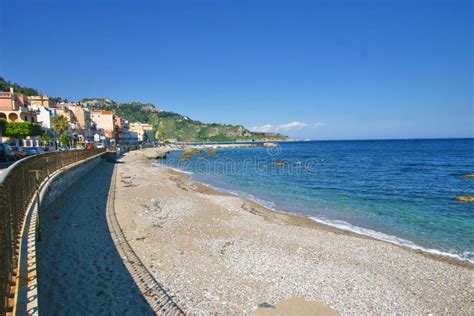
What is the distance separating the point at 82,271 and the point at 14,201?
2696mm

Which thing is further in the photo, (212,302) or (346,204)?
(346,204)

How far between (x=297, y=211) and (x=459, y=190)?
18.3 meters

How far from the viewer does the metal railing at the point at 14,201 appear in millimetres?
4402

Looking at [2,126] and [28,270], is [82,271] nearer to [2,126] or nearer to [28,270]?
[28,270]

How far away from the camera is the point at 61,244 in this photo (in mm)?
9758

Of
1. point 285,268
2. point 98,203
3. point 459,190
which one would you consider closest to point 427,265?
point 285,268

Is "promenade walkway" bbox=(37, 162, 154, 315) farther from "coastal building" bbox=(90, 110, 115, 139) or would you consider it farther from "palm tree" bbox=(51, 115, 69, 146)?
"coastal building" bbox=(90, 110, 115, 139)

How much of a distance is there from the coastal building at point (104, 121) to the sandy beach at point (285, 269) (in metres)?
106

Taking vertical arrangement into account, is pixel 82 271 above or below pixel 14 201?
below

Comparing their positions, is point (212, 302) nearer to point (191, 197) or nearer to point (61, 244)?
point (61, 244)

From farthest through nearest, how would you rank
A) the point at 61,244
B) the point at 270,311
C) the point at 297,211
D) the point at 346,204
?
the point at 346,204 < the point at 297,211 < the point at 61,244 < the point at 270,311

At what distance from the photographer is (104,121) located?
4363 inches

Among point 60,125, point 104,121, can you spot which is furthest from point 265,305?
point 104,121

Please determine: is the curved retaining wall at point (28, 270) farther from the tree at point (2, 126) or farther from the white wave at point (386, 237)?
the tree at point (2, 126)
